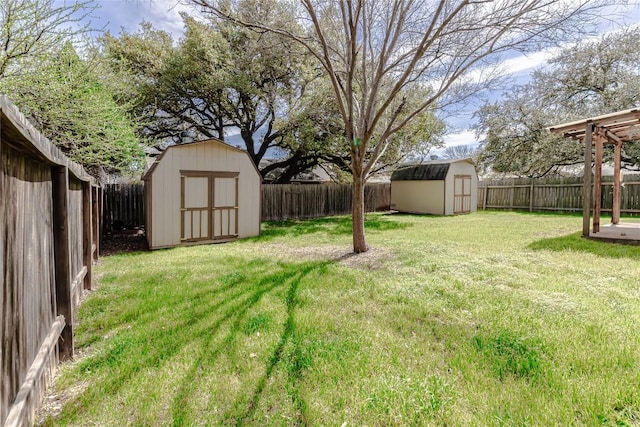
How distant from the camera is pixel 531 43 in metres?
5.57

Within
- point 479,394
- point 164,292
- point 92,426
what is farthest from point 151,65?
point 479,394

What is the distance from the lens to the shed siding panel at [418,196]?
49.4 feet

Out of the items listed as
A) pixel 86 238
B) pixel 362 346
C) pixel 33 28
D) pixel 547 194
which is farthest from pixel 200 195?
pixel 547 194

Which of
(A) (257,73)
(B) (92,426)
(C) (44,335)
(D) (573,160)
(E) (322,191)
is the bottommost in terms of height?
(B) (92,426)

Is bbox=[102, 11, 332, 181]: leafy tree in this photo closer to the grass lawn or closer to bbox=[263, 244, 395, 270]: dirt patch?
bbox=[263, 244, 395, 270]: dirt patch

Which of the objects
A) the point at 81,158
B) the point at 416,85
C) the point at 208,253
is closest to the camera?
the point at 81,158

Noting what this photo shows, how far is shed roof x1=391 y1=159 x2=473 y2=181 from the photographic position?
1493 centimetres

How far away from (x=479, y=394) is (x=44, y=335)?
115 inches

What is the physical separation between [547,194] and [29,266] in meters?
18.5

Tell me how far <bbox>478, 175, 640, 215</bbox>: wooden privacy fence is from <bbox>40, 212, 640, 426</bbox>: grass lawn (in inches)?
435

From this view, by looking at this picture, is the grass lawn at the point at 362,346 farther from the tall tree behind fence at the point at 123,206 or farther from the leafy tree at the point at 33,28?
the tall tree behind fence at the point at 123,206

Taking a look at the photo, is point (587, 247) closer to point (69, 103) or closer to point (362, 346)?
point (362, 346)

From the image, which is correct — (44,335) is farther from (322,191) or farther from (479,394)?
(322,191)

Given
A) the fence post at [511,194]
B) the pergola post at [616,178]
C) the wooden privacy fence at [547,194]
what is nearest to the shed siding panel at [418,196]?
the wooden privacy fence at [547,194]
